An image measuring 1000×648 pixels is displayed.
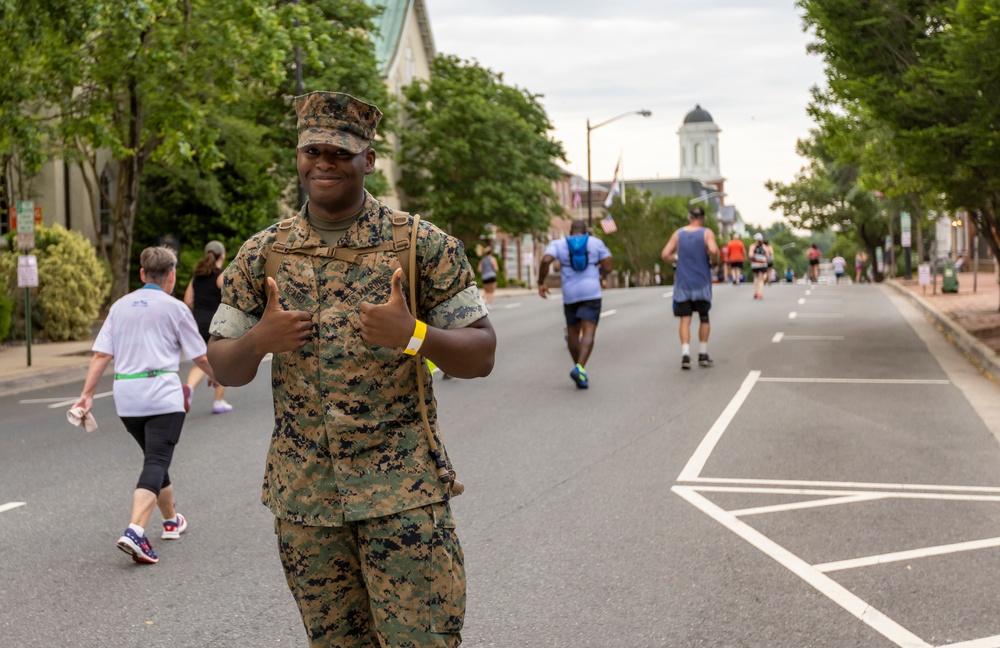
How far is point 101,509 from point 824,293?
97.4 feet

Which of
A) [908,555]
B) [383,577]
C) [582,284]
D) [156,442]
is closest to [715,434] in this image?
[582,284]

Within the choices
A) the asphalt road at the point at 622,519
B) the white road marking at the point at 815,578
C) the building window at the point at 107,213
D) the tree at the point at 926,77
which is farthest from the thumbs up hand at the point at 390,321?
the building window at the point at 107,213

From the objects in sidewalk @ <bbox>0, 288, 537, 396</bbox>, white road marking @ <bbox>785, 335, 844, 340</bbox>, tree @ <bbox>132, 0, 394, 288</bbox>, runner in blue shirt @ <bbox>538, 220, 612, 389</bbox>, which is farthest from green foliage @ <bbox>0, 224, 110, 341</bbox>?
white road marking @ <bbox>785, 335, 844, 340</bbox>

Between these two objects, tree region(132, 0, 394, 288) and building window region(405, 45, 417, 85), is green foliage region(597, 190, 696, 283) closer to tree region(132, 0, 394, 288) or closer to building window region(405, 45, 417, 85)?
building window region(405, 45, 417, 85)

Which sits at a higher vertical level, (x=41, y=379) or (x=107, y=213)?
(x=107, y=213)

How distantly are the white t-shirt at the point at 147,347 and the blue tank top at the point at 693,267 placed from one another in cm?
880

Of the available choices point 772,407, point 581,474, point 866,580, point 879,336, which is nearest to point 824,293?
point 879,336

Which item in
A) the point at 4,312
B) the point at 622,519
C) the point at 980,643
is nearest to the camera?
the point at 980,643

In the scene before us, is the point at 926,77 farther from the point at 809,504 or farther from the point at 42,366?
the point at 42,366

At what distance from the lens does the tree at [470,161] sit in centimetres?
4831

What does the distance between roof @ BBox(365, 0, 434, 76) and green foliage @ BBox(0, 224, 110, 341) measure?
26582 mm

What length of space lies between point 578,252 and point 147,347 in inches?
290

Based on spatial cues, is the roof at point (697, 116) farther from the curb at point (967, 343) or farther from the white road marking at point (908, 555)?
the white road marking at point (908, 555)

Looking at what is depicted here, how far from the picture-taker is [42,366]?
1805 cm
